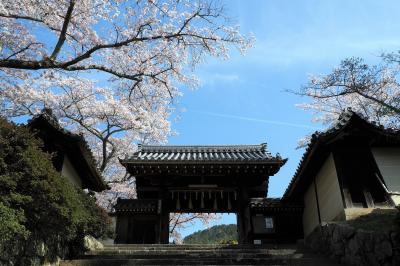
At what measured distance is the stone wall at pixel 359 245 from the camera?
342 inches

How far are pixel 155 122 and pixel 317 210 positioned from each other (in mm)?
14762

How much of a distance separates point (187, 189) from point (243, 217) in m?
2.57

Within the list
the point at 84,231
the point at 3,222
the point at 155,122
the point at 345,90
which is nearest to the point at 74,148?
the point at 84,231

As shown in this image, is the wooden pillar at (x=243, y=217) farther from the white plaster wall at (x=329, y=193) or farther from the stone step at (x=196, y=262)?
the stone step at (x=196, y=262)

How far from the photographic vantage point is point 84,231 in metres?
10.7

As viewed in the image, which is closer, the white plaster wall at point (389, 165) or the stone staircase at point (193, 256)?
the stone staircase at point (193, 256)

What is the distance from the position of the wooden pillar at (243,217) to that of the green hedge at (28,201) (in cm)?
788

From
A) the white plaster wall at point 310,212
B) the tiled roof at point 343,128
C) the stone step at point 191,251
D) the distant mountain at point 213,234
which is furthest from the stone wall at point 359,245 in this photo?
the distant mountain at point 213,234

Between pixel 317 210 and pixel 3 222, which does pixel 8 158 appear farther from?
pixel 317 210

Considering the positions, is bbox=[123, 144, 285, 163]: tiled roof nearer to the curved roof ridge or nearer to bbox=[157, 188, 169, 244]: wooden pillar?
the curved roof ridge

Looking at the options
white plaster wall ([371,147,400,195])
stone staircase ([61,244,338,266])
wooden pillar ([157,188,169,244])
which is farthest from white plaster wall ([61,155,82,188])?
white plaster wall ([371,147,400,195])

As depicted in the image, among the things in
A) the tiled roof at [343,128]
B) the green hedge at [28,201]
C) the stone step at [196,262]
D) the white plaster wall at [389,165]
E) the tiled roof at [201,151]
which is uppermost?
the tiled roof at [201,151]

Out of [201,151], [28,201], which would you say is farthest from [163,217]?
[28,201]

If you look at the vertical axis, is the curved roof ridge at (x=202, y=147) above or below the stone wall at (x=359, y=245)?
above
